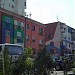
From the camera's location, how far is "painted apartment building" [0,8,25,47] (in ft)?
137

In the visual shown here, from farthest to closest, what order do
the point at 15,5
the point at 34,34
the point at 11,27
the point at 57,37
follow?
the point at 57,37, the point at 15,5, the point at 34,34, the point at 11,27

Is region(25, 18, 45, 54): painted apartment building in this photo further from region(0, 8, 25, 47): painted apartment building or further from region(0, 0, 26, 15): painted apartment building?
region(0, 0, 26, 15): painted apartment building

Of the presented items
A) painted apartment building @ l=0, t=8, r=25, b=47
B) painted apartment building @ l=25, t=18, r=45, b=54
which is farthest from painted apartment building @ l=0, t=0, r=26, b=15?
painted apartment building @ l=0, t=8, r=25, b=47

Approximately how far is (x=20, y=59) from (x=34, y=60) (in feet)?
6.00

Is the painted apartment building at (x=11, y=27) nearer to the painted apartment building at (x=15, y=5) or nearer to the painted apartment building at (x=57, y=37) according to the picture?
the painted apartment building at (x=15, y=5)

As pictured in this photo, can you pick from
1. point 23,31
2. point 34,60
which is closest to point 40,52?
point 34,60

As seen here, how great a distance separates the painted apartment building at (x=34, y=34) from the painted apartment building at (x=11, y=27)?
1980 millimetres

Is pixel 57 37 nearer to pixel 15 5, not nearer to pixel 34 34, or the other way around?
pixel 15 5

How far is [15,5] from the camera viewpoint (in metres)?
64.4

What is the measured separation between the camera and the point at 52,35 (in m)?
70.4

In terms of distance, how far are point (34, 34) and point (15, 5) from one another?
1546 cm

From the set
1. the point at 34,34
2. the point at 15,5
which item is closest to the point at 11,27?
the point at 34,34

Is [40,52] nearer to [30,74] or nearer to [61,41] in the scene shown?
[30,74]

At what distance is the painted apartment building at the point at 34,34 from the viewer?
164 ft
